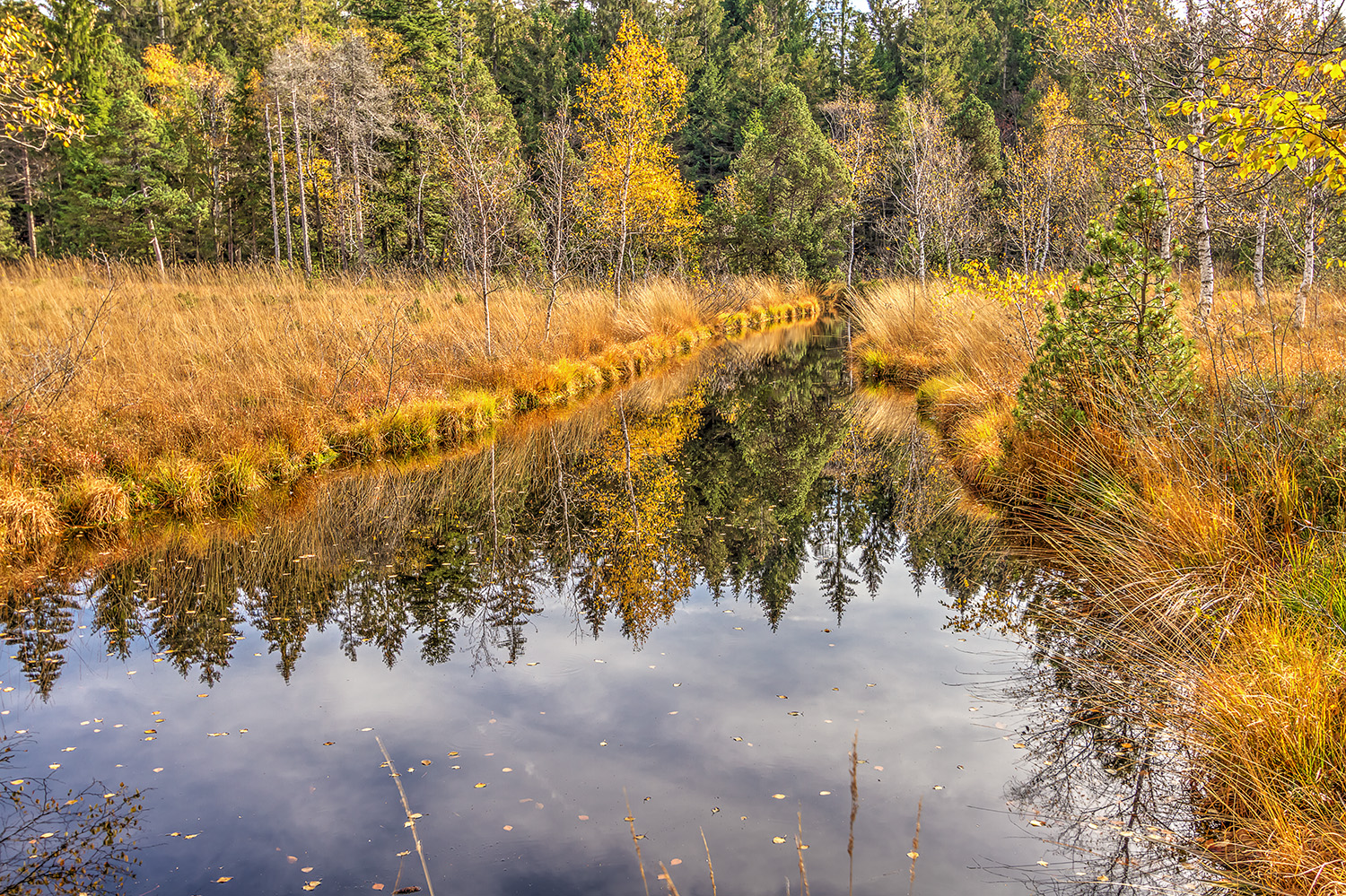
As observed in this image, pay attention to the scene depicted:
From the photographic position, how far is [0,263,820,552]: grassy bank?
802cm

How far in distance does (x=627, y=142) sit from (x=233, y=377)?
1473cm

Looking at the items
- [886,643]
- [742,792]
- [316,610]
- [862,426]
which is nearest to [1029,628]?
[886,643]

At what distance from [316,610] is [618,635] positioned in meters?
2.32

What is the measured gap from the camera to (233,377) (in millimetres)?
10531

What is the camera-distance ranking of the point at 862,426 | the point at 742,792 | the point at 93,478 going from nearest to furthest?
the point at 742,792
the point at 93,478
the point at 862,426

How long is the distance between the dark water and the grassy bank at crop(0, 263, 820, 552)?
33.7 inches

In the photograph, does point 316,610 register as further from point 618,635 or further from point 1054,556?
point 1054,556

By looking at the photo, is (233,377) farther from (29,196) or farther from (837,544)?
(29,196)

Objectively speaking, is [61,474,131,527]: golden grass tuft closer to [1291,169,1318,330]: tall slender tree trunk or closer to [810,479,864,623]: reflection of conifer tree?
[810,479,864,623]: reflection of conifer tree

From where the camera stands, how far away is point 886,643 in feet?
20.4

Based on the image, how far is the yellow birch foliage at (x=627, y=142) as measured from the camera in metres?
23.7

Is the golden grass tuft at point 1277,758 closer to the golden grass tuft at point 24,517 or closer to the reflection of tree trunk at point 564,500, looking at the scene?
the reflection of tree trunk at point 564,500

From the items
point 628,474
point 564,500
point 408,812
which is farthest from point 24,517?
point 628,474

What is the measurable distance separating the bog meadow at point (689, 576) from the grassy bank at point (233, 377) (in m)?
0.06
